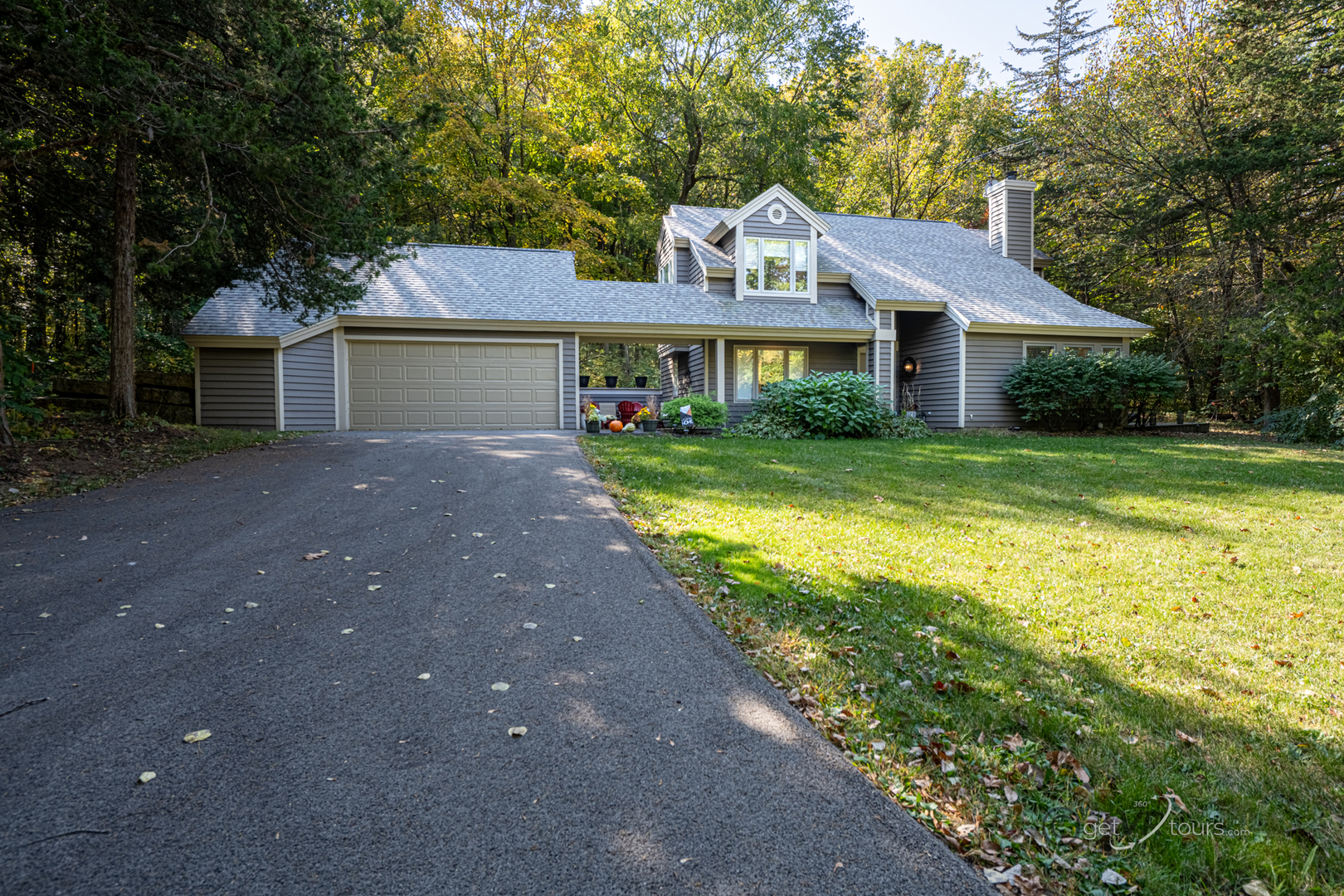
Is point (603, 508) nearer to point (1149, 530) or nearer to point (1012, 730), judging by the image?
point (1012, 730)

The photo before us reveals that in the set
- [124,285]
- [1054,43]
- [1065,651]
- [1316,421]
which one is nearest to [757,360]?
[1316,421]

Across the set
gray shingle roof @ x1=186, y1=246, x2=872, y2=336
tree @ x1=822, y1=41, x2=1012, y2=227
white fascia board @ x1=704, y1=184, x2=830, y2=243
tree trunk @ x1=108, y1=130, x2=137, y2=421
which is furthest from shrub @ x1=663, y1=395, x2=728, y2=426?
tree @ x1=822, y1=41, x2=1012, y2=227

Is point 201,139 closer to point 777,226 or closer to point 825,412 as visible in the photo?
point 825,412

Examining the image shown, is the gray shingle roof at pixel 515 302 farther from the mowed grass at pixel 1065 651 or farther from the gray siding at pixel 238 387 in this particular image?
the mowed grass at pixel 1065 651

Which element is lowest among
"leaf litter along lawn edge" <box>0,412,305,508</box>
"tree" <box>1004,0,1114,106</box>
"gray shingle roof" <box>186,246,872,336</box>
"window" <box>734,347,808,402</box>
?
"leaf litter along lawn edge" <box>0,412,305,508</box>

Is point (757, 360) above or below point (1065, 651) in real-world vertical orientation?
above

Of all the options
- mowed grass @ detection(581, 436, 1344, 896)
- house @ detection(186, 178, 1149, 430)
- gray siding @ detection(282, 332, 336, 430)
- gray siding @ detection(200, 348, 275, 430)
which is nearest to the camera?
mowed grass @ detection(581, 436, 1344, 896)

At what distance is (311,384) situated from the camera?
1314 centimetres

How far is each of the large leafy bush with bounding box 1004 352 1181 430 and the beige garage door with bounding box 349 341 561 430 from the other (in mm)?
11093

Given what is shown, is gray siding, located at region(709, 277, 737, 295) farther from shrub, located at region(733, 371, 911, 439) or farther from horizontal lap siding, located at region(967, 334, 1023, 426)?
horizontal lap siding, located at region(967, 334, 1023, 426)

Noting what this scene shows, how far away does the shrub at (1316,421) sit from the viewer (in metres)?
11.6

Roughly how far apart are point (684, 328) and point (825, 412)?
4.00m

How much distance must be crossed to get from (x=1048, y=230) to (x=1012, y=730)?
25.5 metres

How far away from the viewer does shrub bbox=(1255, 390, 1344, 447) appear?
11.6 m
